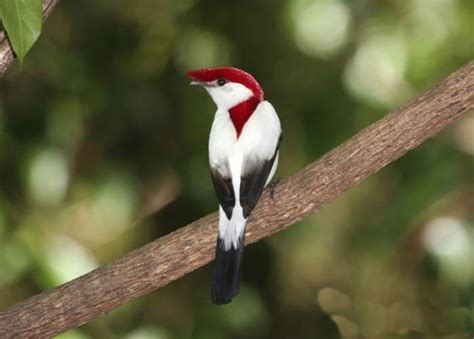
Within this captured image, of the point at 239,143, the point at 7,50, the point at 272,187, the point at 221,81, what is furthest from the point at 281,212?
the point at 7,50

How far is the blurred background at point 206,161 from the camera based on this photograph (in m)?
4.41

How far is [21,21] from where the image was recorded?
272 cm

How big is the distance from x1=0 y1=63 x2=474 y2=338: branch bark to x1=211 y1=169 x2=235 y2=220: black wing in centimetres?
12

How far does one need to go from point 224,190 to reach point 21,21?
975 millimetres

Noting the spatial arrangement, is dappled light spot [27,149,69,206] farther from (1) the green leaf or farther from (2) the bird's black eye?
(1) the green leaf

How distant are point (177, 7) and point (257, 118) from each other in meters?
1.53

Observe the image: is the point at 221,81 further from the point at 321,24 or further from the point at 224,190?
the point at 321,24

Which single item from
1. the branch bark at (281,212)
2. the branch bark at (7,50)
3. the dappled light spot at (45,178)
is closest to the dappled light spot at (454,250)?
the branch bark at (281,212)

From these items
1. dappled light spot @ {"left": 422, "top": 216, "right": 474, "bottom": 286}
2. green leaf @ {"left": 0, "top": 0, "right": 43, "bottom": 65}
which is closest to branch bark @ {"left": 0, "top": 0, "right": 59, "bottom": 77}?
green leaf @ {"left": 0, "top": 0, "right": 43, "bottom": 65}

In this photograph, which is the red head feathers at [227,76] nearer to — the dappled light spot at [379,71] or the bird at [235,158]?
the bird at [235,158]

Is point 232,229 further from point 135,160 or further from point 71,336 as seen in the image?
point 135,160

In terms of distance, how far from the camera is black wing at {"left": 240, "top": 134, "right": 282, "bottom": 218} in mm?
3447

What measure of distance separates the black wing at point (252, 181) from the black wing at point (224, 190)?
31 millimetres

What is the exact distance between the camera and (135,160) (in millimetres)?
4898
